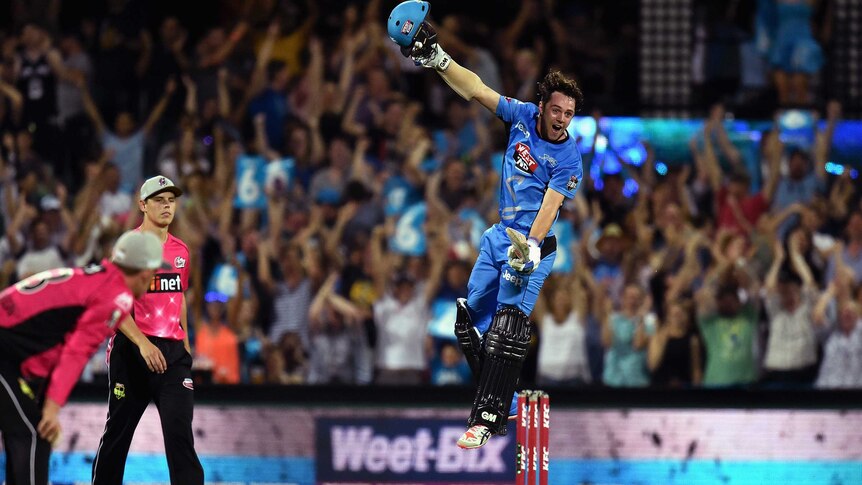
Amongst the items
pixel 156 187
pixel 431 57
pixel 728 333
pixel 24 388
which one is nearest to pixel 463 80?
pixel 431 57

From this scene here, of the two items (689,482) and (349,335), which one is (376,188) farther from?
(689,482)

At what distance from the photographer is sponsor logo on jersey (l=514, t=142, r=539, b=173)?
8.88 m

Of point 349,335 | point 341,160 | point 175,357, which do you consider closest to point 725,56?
point 341,160

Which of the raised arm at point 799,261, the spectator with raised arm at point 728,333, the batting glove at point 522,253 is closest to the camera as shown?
the batting glove at point 522,253

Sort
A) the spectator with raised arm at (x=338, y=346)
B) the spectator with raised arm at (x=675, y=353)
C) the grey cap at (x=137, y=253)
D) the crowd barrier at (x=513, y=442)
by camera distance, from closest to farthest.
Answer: the grey cap at (x=137, y=253) < the crowd barrier at (x=513, y=442) < the spectator with raised arm at (x=675, y=353) < the spectator with raised arm at (x=338, y=346)

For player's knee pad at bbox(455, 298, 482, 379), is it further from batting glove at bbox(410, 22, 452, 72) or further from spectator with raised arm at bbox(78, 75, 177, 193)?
spectator with raised arm at bbox(78, 75, 177, 193)

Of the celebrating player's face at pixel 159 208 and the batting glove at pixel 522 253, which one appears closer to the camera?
the batting glove at pixel 522 253

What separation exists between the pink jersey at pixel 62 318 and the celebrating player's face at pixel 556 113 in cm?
287

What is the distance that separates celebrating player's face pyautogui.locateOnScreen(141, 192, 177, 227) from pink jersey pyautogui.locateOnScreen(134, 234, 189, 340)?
225 millimetres

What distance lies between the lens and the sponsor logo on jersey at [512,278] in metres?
8.82

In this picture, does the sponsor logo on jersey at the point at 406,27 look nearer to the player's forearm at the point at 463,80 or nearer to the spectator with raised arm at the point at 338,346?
the player's forearm at the point at 463,80

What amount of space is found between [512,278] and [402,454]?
2.89m

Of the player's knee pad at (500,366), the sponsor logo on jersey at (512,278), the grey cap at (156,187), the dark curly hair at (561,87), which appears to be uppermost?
the dark curly hair at (561,87)

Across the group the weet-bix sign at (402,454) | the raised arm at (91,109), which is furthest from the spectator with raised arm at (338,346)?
the raised arm at (91,109)
